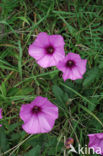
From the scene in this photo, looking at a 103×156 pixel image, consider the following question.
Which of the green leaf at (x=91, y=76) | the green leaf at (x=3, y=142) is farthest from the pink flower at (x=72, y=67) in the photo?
the green leaf at (x=3, y=142)

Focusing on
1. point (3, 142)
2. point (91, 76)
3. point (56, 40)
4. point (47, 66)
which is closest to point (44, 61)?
point (47, 66)

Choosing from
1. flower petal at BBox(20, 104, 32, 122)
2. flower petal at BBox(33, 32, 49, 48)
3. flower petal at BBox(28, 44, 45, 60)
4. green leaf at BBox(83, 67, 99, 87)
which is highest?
flower petal at BBox(33, 32, 49, 48)

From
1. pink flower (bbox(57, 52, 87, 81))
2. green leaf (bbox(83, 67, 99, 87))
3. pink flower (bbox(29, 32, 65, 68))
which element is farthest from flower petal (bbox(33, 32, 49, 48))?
green leaf (bbox(83, 67, 99, 87))

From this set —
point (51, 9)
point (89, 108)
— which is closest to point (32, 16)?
point (51, 9)

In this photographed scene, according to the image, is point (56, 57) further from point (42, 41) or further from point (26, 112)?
point (26, 112)

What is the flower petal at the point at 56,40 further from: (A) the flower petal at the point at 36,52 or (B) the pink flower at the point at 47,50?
(A) the flower petal at the point at 36,52

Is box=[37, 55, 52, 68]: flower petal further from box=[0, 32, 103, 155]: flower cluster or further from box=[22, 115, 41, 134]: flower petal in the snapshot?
box=[22, 115, 41, 134]: flower petal
